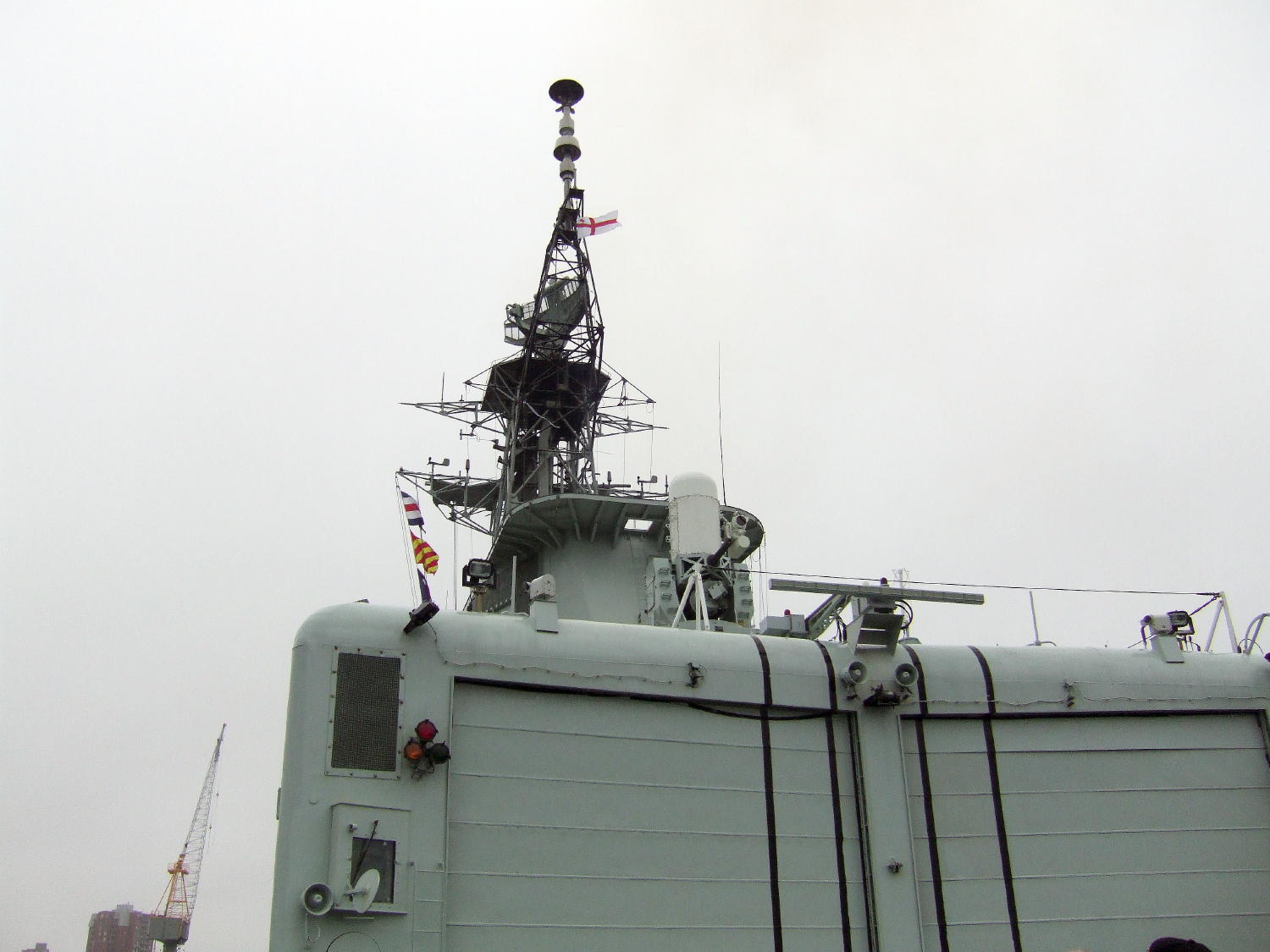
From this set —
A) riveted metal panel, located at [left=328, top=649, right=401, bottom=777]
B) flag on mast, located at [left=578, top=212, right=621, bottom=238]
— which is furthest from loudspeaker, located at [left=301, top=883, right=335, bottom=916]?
flag on mast, located at [left=578, top=212, right=621, bottom=238]

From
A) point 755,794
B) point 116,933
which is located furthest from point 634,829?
point 116,933

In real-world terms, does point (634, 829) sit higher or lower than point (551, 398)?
lower

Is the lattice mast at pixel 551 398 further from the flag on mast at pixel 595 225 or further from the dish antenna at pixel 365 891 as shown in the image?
the dish antenna at pixel 365 891

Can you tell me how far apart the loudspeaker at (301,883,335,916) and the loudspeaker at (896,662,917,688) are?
6661 mm

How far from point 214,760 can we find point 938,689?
9011 centimetres

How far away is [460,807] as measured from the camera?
412 inches

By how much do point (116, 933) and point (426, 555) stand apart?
141 meters

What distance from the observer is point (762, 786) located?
38.5 feet

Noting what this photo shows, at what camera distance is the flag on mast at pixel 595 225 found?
29797mm

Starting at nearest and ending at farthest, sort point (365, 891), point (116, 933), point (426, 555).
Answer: point (365, 891)
point (426, 555)
point (116, 933)

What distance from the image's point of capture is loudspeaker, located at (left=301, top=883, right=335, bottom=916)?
9.46 meters

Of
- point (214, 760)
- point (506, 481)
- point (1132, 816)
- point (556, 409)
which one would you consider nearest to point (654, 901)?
point (1132, 816)

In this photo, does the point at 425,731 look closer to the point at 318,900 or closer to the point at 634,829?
the point at 318,900

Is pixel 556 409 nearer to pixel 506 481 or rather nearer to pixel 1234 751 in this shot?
pixel 506 481
